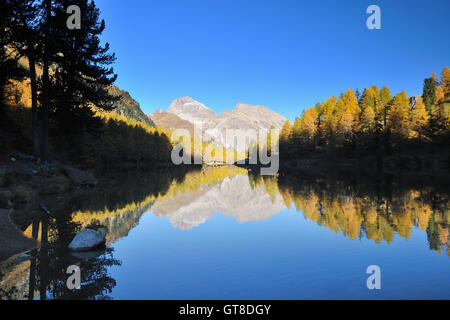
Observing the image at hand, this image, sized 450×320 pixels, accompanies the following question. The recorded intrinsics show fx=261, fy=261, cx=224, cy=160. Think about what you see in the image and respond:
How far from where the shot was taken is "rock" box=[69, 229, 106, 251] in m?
9.50

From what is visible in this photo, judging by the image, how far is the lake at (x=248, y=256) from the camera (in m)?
6.64

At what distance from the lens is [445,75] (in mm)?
52469

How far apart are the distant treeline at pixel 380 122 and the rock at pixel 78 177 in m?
53.0

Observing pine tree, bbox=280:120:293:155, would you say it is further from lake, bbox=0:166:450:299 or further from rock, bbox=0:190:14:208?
rock, bbox=0:190:14:208

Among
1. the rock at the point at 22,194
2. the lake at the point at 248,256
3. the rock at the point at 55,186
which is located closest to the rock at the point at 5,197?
the rock at the point at 22,194

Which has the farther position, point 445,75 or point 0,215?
point 445,75

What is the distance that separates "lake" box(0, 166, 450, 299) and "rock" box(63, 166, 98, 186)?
402 inches

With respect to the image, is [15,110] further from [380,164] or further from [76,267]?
[380,164]

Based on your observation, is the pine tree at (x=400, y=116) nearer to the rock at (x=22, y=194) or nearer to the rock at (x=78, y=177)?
the rock at (x=78, y=177)

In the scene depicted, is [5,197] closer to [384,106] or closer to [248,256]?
[248,256]

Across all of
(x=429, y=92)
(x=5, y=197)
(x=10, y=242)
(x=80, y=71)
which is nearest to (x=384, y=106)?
(x=429, y=92)

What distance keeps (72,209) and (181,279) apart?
1195 cm

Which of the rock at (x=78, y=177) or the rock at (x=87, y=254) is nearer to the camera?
the rock at (x=87, y=254)
